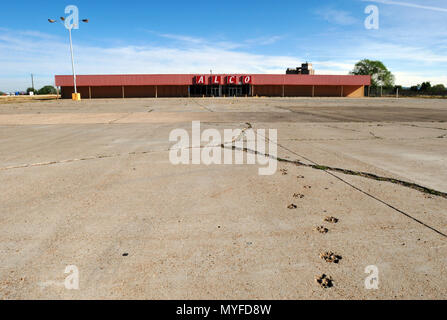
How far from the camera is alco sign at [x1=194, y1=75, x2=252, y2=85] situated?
50.2 meters

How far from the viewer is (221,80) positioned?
166 feet

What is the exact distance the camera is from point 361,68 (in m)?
99.5

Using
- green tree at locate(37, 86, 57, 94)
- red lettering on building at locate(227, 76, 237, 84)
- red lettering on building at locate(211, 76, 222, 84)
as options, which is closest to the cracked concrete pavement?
red lettering on building at locate(211, 76, 222, 84)

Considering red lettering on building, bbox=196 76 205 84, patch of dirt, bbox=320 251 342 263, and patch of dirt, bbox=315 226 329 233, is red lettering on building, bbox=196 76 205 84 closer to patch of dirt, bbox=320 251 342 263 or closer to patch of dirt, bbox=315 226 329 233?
patch of dirt, bbox=315 226 329 233

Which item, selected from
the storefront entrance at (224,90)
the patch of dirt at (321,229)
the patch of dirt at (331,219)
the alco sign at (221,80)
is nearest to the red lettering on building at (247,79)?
the alco sign at (221,80)

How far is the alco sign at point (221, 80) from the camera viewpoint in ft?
165

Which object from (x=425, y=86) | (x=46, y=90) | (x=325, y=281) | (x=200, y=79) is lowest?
(x=325, y=281)

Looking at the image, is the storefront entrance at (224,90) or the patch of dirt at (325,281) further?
the storefront entrance at (224,90)

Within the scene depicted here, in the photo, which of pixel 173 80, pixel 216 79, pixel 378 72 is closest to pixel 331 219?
pixel 173 80

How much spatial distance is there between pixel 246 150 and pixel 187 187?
108 inches

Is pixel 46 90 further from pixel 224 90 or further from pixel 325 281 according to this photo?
pixel 325 281

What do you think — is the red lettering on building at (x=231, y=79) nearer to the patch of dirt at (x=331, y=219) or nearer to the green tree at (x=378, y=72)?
the patch of dirt at (x=331, y=219)

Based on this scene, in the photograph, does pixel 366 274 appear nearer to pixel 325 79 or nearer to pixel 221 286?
pixel 221 286

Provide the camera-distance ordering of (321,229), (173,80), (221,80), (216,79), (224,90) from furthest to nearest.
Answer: (224,90), (221,80), (216,79), (173,80), (321,229)
